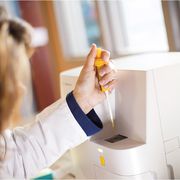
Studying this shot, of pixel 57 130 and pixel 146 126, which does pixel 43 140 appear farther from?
pixel 146 126

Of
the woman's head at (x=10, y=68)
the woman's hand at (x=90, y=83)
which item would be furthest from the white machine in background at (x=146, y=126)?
the woman's head at (x=10, y=68)

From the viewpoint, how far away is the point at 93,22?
2.62 meters

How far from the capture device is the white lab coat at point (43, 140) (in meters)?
0.79

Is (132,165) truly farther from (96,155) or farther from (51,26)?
(51,26)

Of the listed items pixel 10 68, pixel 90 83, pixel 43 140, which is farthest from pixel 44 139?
pixel 10 68

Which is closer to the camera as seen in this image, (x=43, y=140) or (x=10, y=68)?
(x=10, y=68)

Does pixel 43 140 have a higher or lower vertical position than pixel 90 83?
lower

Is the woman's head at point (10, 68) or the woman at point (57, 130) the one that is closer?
the woman's head at point (10, 68)

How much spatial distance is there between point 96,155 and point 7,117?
1.38 ft

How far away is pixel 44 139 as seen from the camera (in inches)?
31.3

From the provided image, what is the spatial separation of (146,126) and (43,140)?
9.0 inches

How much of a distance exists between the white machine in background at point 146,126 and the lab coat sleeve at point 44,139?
8 centimetres

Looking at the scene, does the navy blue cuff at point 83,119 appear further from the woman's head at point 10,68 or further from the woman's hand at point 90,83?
the woman's head at point 10,68

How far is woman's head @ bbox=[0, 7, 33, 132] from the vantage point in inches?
17.6
